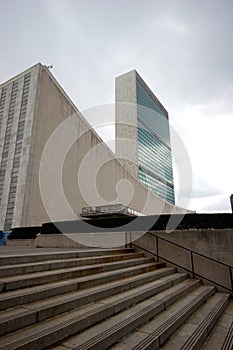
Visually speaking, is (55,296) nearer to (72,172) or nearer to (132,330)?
(132,330)

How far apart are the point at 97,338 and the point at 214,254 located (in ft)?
14.9

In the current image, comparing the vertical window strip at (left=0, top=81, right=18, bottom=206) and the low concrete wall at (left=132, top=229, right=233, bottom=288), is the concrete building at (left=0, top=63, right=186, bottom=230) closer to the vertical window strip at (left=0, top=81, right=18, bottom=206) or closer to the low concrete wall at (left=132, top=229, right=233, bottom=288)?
the vertical window strip at (left=0, top=81, right=18, bottom=206)

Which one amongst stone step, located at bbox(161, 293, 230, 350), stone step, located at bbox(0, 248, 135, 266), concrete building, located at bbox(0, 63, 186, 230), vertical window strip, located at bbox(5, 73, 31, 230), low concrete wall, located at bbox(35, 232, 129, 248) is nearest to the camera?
stone step, located at bbox(161, 293, 230, 350)

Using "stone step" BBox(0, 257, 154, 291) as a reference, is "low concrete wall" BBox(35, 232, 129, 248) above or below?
above

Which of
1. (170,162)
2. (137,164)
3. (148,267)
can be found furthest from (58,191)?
Result: (170,162)

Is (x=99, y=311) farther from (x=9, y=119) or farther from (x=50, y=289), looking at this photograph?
(x=9, y=119)

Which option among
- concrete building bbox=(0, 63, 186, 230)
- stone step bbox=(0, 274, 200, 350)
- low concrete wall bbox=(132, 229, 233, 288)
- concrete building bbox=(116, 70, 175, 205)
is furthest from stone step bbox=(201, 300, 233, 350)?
concrete building bbox=(116, 70, 175, 205)

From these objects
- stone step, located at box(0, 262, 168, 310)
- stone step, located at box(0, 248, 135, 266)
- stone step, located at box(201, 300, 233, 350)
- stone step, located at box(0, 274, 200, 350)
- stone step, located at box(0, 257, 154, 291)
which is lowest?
stone step, located at box(201, 300, 233, 350)

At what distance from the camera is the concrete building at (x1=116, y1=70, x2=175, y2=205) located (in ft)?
255

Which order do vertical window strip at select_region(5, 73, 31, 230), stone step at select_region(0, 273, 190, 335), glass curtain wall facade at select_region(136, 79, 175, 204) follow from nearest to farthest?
stone step at select_region(0, 273, 190, 335) → vertical window strip at select_region(5, 73, 31, 230) → glass curtain wall facade at select_region(136, 79, 175, 204)

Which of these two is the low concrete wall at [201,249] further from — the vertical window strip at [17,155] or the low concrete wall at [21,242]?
the vertical window strip at [17,155]

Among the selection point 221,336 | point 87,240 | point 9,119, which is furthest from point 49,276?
point 9,119

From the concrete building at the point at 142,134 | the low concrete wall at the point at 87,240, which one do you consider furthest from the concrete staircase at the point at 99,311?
the concrete building at the point at 142,134

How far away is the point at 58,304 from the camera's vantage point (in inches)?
99.7
